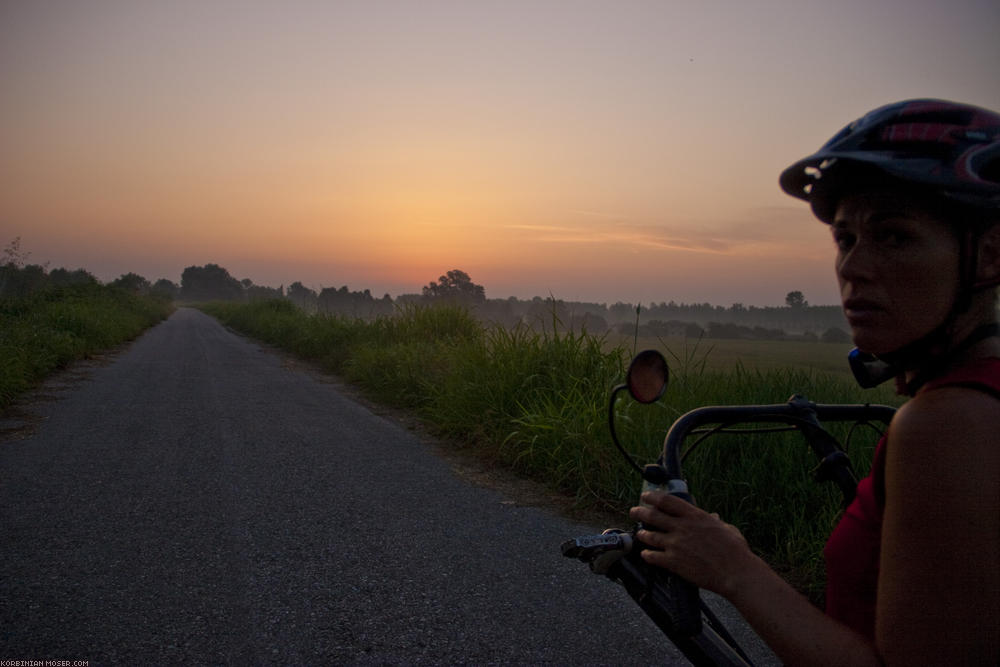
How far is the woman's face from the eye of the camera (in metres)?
0.89

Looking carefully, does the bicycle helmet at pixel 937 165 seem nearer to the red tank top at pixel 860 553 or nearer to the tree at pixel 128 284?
the red tank top at pixel 860 553

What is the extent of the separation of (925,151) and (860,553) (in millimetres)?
630

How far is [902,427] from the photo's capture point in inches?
30.5

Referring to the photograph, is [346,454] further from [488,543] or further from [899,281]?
[899,281]

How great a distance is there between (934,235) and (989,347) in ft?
0.60

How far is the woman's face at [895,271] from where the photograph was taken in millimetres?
885

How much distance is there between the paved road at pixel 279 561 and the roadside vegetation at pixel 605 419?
1.95ft

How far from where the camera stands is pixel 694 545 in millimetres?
958

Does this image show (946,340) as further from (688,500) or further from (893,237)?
(688,500)

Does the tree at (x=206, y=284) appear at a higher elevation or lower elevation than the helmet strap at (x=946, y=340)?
higher

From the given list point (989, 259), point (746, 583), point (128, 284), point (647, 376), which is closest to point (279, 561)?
point (647, 376)

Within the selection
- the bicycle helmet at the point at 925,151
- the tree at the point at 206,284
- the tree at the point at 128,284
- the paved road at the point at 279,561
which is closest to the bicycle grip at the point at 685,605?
the bicycle helmet at the point at 925,151

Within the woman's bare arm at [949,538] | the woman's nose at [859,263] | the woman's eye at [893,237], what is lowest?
the woman's bare arm at [949,538]

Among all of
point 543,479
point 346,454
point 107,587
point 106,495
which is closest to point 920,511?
point 107,587
